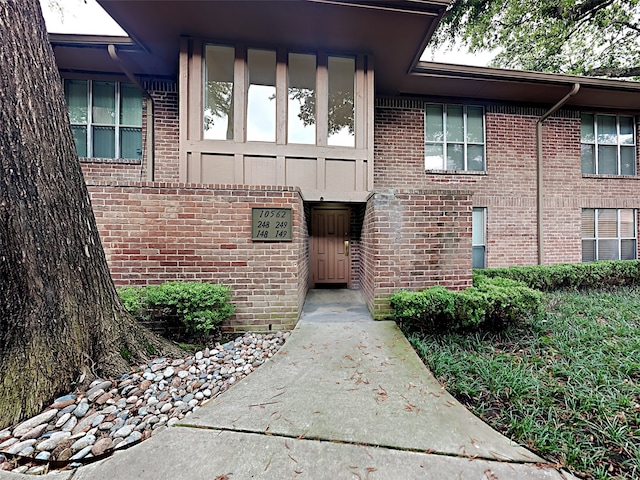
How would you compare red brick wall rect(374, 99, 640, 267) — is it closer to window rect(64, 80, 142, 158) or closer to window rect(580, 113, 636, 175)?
window rect(580, 113, 636, 175)

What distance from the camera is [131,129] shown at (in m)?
5.59

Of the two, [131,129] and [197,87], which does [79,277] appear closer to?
[197,87]

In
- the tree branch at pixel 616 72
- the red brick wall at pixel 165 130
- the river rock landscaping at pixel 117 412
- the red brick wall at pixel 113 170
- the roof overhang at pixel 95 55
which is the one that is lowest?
the river rock landscaping at pixel 117 412

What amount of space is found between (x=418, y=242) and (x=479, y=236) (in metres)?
3.61

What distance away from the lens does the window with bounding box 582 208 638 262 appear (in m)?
6.70

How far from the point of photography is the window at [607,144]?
6.81 meters

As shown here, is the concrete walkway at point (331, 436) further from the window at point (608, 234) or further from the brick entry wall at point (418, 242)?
the window at point (608, 234)

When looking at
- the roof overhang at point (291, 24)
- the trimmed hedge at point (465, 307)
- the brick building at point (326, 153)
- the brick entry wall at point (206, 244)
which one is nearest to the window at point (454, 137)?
the brick building at point (326, 153)

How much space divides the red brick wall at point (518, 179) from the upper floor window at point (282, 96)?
1593 mm

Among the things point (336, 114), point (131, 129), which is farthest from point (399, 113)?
point (131, 129)

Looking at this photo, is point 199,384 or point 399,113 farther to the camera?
point 399,113

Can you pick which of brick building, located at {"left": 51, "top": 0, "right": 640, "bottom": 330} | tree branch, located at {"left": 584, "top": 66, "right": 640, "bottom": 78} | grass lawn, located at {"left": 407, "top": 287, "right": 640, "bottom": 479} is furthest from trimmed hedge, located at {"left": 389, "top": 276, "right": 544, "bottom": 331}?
tree branch, located at {"left": 584, "top": 66, "right": 640, "bottom": 78}

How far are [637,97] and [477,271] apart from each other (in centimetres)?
629

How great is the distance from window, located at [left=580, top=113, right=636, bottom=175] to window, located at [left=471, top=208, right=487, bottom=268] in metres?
3.27
